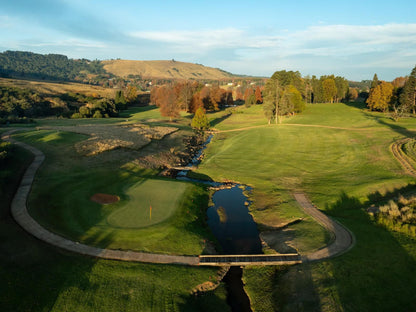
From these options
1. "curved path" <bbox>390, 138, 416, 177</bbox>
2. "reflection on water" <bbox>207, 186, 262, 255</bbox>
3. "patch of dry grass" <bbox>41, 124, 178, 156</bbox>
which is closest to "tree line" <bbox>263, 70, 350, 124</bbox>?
"curved path" <bbox>390, 138, 416, 177</bbox>

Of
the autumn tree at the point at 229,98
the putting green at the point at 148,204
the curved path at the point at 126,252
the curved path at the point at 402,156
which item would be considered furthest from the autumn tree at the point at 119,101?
the curved path at the point at 402,156

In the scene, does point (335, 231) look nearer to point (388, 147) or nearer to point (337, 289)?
point (337, 289)

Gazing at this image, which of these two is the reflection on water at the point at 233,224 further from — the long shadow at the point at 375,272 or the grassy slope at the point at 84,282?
the long shadow at the point at 375,272

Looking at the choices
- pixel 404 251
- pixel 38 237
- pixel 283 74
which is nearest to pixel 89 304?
pixel 38 237

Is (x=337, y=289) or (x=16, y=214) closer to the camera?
(x=337, y=289)

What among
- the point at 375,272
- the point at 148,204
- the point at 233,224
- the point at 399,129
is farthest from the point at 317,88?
the point at 375,272
